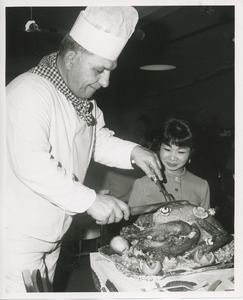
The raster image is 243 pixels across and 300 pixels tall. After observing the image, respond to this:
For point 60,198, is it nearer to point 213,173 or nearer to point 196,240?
point 196,240

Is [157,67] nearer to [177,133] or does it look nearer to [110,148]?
[177,133]

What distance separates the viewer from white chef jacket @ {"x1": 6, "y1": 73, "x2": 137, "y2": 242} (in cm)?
80

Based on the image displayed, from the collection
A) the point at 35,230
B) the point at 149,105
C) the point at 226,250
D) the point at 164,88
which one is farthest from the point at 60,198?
the point at 164,88

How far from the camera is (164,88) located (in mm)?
1412

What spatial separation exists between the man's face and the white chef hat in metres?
0.02

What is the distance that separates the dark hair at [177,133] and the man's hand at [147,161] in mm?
225

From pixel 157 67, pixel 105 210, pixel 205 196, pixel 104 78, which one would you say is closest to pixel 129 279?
pixel 105 210

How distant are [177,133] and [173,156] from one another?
0.09 meters

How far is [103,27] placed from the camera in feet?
3.02

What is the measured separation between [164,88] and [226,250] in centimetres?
74

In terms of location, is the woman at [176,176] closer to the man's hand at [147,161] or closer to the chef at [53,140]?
the man's hand at [147,161]

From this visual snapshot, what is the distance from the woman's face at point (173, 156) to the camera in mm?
1237

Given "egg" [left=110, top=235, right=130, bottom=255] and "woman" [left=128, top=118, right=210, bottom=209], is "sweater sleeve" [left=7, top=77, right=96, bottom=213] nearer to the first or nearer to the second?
"egg" [left=110, top=235, right=130, bottom=255]

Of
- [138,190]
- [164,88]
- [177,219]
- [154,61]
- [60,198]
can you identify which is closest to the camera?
[60,198]
